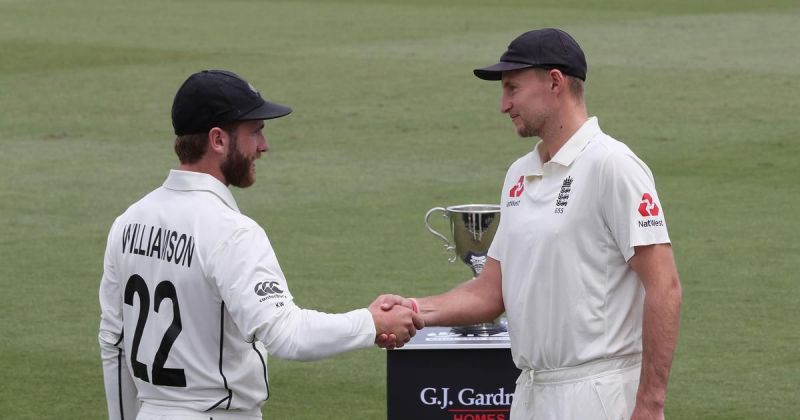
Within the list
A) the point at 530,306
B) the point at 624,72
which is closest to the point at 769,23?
the point at 624,72

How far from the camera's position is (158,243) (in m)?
4.14

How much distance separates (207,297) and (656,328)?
1.22 metres

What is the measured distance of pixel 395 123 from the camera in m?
16.1

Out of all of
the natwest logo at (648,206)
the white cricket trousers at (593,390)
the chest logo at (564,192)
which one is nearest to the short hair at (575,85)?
the chest logo at (564,192)

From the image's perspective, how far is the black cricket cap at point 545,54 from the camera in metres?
4.37

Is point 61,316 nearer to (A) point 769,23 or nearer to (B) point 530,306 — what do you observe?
(B) point 530,306

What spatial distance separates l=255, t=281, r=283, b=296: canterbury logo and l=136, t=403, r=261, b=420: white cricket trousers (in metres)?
0.41

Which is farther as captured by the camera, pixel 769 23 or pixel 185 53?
pixel 769 23

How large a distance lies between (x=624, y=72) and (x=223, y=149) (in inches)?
647

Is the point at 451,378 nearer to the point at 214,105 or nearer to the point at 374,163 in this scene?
the point at 214,105

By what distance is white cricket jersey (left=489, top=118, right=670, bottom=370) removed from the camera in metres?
4.19

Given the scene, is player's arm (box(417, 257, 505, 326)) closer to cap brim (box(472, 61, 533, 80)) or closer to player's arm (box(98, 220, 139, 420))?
cap brim (box(472, 61, 533, 80))

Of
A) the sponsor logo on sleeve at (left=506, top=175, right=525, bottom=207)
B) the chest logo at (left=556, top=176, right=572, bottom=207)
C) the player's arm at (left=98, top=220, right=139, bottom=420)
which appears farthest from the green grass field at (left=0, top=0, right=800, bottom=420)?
the chest logo at (left=556, top=176, right=572, bottom=207)

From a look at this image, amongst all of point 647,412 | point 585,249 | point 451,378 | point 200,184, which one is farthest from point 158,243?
point 451,378
